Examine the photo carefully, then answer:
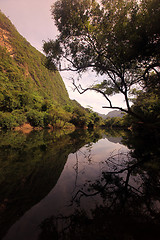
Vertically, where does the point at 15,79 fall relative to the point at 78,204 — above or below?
above

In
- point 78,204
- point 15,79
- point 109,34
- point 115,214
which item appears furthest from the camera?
point 15,79

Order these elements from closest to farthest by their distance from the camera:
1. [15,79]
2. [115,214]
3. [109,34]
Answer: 1. [115,214]
2. [109,34]
3. [15,79]

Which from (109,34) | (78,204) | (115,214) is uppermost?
(109,34)

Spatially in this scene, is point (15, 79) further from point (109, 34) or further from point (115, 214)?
point (115, 214)

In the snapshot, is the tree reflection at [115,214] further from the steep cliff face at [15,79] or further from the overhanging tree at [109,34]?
the steep cliff face at [15,79]

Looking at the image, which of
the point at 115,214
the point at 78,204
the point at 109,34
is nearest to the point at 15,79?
→ the point at 109,34

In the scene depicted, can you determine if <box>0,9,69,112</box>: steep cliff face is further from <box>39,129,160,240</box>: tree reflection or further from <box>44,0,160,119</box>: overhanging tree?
<box>39,129,160,240</box>: tree reflection

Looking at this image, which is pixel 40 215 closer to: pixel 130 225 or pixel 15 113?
pixel 130 225

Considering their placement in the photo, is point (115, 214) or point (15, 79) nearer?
point (115, 214)

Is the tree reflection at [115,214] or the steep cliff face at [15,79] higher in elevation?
the steep cliff face at [15,79]

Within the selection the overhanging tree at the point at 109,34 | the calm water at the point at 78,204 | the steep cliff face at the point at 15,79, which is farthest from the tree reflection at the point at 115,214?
the steep cliff face at the point at 15,79

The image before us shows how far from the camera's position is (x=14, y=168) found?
12.1 feet

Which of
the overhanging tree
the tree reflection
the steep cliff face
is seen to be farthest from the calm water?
the steep cliff face

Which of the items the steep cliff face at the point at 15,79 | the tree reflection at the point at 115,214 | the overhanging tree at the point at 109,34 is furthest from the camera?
the steep cliff face at the point at 15,79
